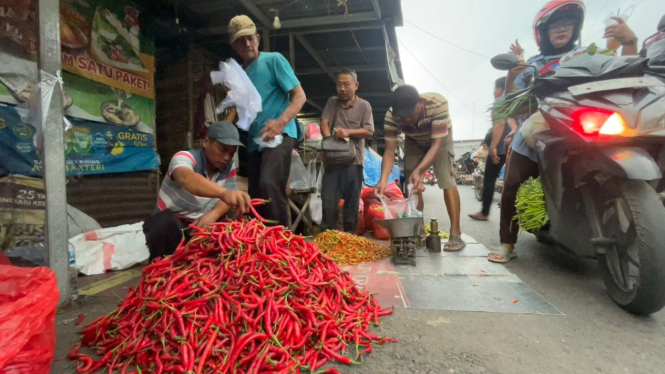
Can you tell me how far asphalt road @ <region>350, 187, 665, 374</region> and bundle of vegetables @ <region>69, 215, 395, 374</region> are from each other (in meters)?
0.16

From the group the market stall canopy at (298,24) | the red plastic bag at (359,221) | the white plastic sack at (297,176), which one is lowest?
the red plastic bag at (359,221)

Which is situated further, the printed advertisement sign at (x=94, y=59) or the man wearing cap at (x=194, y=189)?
the printed advertisement sign at (x=94, y=59)

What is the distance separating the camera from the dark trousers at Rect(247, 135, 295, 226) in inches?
121

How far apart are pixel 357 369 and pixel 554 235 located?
216cm

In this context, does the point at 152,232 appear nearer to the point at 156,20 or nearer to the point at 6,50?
the point at 6,50

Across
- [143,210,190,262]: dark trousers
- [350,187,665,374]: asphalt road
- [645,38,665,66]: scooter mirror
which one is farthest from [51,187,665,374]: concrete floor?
[645,38,665,66]: scooter mirror

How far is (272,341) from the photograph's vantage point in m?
1.53

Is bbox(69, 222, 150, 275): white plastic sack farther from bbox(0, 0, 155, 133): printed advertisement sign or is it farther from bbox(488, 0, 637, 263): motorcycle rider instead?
bbox(488, 0, 637, 263): motorcycle rider

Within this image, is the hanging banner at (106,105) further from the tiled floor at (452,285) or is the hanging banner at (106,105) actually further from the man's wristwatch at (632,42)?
the man's wristwatch at (632,42)

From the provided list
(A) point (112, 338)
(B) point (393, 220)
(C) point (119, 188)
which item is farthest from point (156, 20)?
(A) point (112, 338)

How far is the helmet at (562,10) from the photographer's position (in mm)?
3262

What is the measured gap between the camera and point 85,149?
4438 millimetres

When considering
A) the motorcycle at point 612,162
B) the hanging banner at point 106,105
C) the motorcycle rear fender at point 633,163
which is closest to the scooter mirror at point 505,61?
the motorcycle at point 612,162

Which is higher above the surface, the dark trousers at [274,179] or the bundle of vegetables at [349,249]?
the dark trousers at [274,179]
